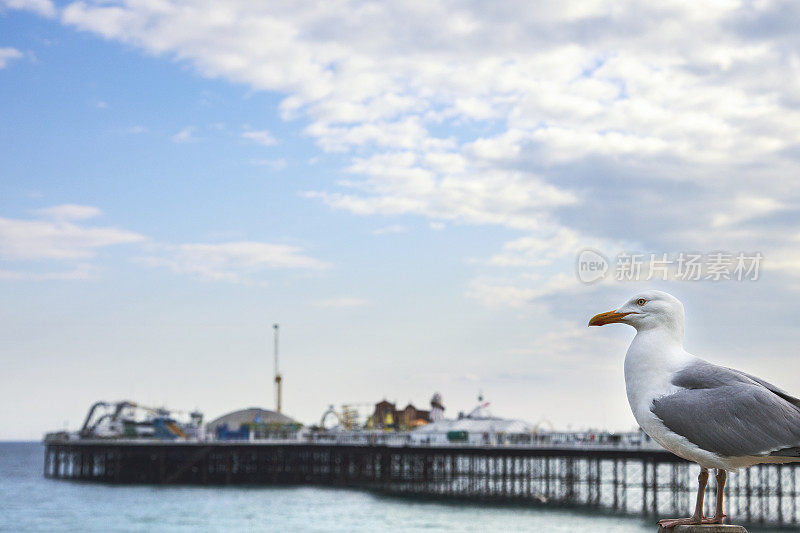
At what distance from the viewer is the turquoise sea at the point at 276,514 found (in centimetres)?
5022

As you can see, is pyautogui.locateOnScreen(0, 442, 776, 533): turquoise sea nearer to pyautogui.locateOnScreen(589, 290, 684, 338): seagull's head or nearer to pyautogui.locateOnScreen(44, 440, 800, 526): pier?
pyautogui.locateOnScreen(44, 440, 800, 526): pier

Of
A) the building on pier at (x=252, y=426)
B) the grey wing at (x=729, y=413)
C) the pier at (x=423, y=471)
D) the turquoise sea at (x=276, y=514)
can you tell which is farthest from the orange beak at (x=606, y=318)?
the building on pier at (x=252, y=426)

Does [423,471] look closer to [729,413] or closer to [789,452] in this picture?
[729,413]

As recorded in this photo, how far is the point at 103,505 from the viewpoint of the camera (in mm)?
64625

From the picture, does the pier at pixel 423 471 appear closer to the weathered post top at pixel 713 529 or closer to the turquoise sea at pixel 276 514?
the turquoise sea at pixel 276 514

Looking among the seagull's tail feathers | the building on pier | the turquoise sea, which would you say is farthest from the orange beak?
the building on pier

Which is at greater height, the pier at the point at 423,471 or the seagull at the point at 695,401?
the seagull at the point at 695,401

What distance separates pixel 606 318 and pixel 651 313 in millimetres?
291

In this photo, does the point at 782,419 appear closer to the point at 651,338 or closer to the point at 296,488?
the point at 651,338

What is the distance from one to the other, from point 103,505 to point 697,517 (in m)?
63.9

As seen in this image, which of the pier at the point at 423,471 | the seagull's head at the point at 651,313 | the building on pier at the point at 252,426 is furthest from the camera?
the building on pier at the point at 252,426

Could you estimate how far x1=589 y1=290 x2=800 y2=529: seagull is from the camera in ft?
20.1

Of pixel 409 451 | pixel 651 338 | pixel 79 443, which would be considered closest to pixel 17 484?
pixel 79 443

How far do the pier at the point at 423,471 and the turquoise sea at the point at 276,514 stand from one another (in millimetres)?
4045
